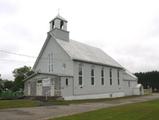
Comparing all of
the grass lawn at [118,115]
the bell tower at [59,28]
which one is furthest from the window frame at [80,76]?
the grass lawn at [118,115]

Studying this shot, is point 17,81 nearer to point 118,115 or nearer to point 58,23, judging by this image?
point 58,23

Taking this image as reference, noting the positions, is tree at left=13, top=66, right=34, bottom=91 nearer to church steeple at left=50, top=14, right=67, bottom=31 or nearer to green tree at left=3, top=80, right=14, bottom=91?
green tree at left=3, top=80, right=14, bottom=91

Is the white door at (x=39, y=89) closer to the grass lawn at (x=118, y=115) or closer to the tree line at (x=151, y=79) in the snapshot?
the grass lawn at (x=118, y=115)

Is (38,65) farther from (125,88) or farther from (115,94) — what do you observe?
(125,88)

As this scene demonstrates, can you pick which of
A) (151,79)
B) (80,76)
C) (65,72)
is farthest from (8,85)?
(151,79)

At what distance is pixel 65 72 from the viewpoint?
3025 cm

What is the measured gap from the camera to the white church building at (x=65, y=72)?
28734 millimetres

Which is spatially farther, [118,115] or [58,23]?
[58,23]

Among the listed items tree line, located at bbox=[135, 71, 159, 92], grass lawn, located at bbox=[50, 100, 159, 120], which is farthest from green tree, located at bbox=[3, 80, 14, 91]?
tree line, located at bbox=[135, 71, 159, 92]

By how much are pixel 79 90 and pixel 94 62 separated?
498 centimetres

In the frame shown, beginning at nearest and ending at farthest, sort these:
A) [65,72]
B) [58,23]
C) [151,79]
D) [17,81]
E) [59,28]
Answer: [65,72], [59,28], [58,23], [17,81], [151,79]

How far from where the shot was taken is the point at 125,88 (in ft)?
144

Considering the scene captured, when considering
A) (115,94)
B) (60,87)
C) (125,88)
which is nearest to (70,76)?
(60,87)

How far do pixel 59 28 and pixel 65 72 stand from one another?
6423 millimetres
